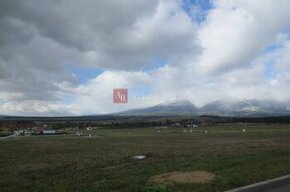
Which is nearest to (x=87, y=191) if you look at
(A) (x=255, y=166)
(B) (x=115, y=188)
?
(B) (x=115, y=188)

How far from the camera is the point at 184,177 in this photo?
47.7 ft

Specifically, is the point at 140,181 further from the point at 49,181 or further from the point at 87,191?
the point at 49,181

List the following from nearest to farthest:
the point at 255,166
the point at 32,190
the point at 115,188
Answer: the point at 115,188 → the point at 32,190 → the point at 255,166

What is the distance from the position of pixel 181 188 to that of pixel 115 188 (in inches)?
80.1

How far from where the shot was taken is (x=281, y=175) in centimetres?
1485

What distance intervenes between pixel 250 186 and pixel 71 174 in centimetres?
913

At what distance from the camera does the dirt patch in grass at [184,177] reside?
13.7 meters

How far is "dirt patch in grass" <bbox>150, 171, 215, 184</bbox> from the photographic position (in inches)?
538

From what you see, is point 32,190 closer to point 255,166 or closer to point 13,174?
point 13,174

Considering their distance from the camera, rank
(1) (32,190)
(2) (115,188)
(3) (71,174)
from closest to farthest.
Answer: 1. (2) (115,188)
2. (1) (32,190)
3. (3) (71,174)

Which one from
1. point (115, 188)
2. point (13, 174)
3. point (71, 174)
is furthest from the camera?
point (13, 174)

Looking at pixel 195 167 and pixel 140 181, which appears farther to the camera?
pixel 195 167

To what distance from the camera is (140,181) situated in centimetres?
1382

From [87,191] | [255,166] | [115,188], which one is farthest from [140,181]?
[255,166]
